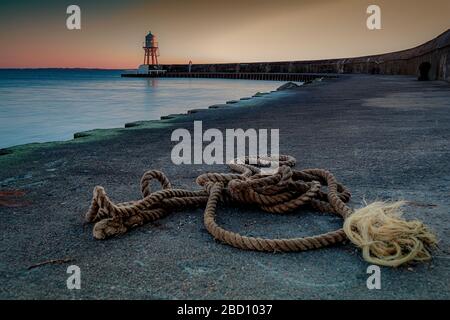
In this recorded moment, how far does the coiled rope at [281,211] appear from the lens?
5.44ft

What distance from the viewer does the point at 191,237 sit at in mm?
1944

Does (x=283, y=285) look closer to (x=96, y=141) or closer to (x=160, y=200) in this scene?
(x=160, y=200)

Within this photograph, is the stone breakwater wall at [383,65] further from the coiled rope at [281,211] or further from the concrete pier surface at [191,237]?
the coiled rope at [281,211]

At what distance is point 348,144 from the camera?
13.9 feet

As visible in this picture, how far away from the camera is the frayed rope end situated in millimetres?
1610

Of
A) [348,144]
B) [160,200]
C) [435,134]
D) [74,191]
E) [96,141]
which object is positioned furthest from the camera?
[96,141]

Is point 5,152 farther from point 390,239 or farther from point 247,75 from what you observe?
point 247,75

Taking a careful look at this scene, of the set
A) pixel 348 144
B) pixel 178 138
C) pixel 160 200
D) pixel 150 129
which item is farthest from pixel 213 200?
pixel 150 129

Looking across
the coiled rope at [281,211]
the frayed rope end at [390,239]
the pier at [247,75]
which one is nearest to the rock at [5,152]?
→ the coiled rope at [281,211]

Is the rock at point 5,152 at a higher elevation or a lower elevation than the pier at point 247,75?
lower
